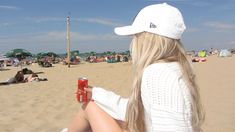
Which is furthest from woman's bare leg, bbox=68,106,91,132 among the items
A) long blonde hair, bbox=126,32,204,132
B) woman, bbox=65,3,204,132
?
long blonde hair, bbox=126,32,204,132

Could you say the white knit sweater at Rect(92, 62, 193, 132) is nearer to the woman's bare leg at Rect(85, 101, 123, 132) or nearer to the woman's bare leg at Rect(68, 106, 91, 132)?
the woman's bare leg at Rect(85, 101, 123, 132)

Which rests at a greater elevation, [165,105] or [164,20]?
[164,20]

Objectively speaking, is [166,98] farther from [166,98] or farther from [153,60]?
[153,60]

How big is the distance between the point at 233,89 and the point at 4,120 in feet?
16.1

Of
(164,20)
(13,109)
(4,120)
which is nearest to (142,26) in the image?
(164,20)

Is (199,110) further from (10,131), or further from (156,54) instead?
(10,131)

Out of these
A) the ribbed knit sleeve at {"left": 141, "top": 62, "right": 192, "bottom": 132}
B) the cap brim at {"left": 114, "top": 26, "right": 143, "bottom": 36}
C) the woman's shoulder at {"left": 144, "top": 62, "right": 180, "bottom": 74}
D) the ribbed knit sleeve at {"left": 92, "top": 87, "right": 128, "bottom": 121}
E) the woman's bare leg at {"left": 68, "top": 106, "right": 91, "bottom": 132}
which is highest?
the cap brim at {"left": 114, "top": 26, "right": 143, "bottom": 36}

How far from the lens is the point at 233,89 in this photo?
302 inches

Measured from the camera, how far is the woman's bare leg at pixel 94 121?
227 cm

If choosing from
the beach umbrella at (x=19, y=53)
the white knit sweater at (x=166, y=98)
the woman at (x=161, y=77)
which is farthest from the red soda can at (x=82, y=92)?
the beach umbrella at (x=19, y=53)

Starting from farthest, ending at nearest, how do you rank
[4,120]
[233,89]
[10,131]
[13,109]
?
[233,89]
[13,109]
[4,120]
[10,131]

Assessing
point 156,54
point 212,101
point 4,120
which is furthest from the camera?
point 212,101

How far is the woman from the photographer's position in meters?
1.68

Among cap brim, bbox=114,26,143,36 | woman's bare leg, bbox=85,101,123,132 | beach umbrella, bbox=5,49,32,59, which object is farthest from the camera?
beach umbrella, bbox=5,49,32,59
